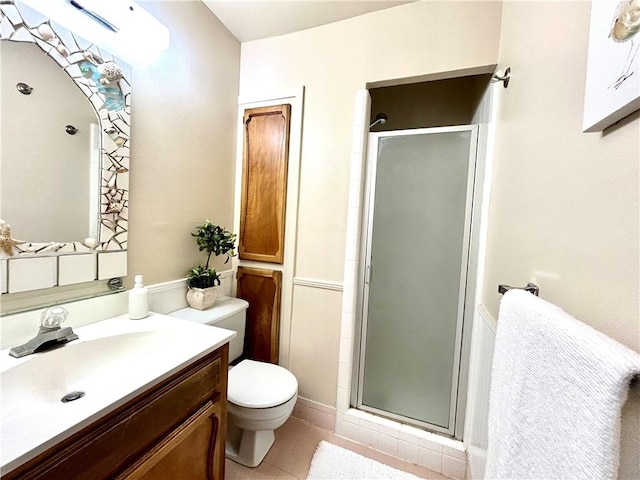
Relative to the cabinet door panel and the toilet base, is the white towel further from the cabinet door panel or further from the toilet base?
the toilet base

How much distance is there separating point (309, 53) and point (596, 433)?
1952 millimetres

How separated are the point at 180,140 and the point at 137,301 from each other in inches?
33.6

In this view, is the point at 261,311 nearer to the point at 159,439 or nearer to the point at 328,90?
the point at 159,439

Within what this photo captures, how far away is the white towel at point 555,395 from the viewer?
0.31 m

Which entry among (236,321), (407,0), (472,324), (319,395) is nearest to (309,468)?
(319,395)

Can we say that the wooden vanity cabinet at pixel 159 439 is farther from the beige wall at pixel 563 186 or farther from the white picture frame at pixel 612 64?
the white picture frame at pixel 612 64

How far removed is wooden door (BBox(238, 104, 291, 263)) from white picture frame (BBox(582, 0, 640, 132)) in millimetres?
1384

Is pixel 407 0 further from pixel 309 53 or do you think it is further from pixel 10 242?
pixel 10 242

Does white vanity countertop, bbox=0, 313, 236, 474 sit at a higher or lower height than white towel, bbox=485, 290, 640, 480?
lower

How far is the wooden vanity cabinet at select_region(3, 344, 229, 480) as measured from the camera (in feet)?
1.79

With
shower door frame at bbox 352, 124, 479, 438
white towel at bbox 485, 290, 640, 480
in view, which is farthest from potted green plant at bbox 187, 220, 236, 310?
white towel at bbox 485, 290, 640, 480

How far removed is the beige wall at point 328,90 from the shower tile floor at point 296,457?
0.67 ft

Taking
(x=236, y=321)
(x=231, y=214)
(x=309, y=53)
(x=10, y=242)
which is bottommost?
(x=236, y=321)

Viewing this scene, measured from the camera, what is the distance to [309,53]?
1602 millimetres
